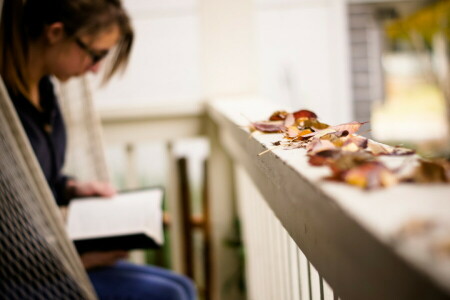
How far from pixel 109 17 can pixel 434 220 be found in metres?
1.33

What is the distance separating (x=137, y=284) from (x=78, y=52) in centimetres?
73

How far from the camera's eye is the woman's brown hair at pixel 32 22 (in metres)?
1.31

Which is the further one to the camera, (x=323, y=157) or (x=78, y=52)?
(x=78, y=52)

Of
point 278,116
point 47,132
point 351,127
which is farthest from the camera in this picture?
point 47,132

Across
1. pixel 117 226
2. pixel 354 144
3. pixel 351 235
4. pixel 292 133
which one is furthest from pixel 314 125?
pixel 117 226

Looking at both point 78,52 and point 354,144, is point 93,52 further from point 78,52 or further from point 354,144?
point 354,144

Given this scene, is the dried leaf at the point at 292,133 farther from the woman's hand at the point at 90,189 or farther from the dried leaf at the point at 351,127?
the woman's hand at the point at 90,189

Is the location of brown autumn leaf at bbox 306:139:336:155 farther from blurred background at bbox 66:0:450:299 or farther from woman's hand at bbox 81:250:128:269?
blurred background at bbox 66:0:450:299

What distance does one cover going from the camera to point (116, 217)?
1.33 m

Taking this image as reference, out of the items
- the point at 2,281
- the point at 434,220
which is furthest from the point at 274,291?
the point at 434,220

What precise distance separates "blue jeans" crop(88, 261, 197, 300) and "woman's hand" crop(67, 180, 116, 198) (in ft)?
0.78

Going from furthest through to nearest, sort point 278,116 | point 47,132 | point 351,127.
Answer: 1. point 47,132
2. point 278,116
3. point 351,127

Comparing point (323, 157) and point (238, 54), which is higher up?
point (238, 54)

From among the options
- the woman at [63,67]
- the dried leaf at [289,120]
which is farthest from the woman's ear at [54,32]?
the dried leaf at [289,120]
